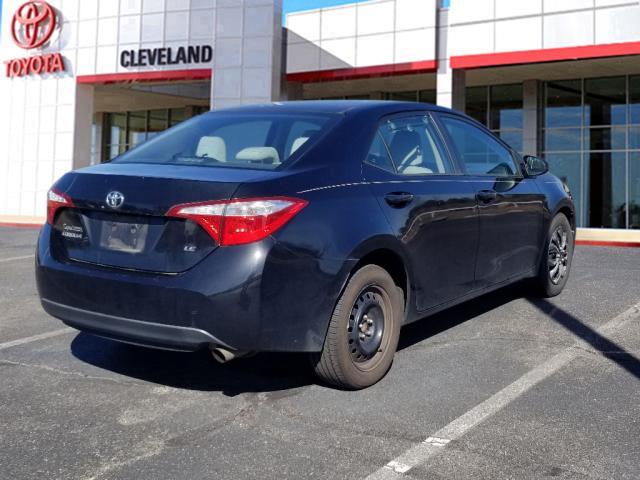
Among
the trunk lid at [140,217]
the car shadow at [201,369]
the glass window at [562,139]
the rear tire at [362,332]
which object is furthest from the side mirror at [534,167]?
the glass window at [562,139]

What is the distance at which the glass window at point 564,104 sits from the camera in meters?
20.5

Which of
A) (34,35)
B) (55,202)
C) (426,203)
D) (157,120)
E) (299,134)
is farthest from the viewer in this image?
(157,120)

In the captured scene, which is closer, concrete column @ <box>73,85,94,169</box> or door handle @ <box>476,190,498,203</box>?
door handle @ <box>476,190,498,203</box>

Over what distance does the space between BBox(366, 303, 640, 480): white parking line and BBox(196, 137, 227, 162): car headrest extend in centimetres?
190

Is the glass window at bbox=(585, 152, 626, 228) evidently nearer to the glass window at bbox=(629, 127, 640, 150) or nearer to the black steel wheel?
the glass window at bbox=(629, 127, 640, 150)

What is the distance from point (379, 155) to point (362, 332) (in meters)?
1.05

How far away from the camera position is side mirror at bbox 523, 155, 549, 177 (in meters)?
5.64

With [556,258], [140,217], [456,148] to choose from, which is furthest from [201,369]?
[556,258]

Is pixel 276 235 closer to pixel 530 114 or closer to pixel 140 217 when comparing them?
pixel 140 217

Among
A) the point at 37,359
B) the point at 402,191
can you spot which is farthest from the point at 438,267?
the point at 37,359

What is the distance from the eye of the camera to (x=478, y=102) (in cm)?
2209

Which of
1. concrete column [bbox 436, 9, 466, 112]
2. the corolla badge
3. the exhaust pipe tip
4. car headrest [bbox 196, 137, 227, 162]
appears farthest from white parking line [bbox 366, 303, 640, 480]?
concrete column [bbox 436, 9, 466, 112]

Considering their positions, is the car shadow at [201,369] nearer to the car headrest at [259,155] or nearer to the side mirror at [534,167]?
the car headrest at [259,155]

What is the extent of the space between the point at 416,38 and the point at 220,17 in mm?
6344
